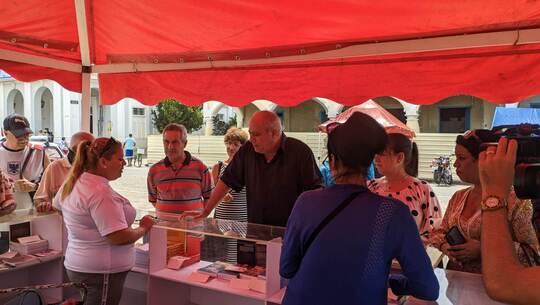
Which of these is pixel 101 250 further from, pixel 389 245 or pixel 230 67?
pixel 230 67

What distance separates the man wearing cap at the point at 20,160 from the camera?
3.83 metres

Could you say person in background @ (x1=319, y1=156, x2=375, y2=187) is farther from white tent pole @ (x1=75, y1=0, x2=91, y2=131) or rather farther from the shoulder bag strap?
white tent pole @ (x1=75, y1=0, x2=91, y2=131)

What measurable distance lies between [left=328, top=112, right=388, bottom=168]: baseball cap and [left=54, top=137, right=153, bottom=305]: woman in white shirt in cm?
131

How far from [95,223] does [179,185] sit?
54.9 inches

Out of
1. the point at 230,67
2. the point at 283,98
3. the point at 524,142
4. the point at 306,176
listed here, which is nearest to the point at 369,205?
the point at 524,142

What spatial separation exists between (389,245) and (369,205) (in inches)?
5.4

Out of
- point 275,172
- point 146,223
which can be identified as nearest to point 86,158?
point 146,223

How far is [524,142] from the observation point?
3.50 feet

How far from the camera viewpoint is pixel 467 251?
6.09 ft

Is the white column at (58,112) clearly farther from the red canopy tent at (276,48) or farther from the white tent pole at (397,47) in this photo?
the white tent pole at (397,47)

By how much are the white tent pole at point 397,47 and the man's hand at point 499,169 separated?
1911 millimetres

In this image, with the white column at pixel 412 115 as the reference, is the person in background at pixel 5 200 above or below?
below

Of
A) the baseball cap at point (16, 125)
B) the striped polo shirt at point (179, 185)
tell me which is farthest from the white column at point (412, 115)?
the baseball cap at point (16, 125)

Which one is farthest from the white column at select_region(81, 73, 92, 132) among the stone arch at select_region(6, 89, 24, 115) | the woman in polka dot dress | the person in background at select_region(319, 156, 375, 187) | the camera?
the stone arch at select_region(6, 89, 24, 115)
